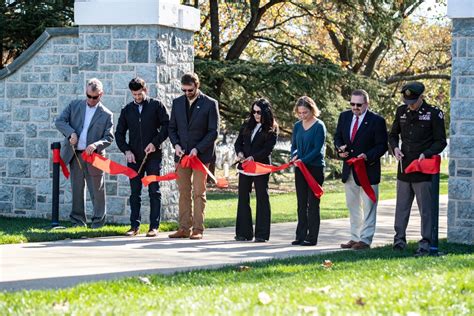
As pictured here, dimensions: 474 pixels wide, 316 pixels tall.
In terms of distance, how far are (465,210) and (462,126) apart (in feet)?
3.41

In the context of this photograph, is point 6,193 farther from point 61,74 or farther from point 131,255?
point 131,255

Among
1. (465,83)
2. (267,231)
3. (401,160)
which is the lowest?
(267,231)

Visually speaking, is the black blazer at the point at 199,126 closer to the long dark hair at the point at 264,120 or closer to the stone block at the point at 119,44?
the long dark hair at the point at 264,120

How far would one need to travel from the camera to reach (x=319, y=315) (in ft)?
23.7

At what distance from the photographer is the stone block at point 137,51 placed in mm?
15289

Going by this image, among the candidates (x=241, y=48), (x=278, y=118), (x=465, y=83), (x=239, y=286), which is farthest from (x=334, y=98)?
(x=239, y=286)

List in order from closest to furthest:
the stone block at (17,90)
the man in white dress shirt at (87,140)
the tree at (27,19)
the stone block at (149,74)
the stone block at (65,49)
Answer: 1. the man in white dress shirt at (87,140)
2. the stone block at (149,74)
3. the stone block at (65,49)
4. the stone block at (17,90)
5. the tree at (27,19)

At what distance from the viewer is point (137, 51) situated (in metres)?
15.3

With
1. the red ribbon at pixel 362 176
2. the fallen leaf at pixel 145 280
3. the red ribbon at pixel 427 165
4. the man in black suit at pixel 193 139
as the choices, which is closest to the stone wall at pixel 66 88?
the man in black suit at pixel 193 139

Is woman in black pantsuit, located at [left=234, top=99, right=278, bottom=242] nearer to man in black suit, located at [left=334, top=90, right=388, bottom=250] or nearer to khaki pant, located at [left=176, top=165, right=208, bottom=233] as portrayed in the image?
khaki pant, located at [left=176, top=165, right=208, bottom=233]

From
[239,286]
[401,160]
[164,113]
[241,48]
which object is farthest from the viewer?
[241,48]

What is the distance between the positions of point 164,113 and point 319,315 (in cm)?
729

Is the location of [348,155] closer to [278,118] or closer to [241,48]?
[278,118]

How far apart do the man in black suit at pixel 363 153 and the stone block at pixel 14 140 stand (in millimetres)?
5826
